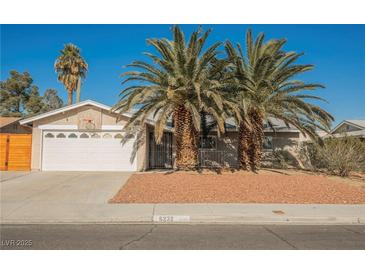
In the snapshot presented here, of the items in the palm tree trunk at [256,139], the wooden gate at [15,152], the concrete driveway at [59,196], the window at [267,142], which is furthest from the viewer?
the window at [267,142]

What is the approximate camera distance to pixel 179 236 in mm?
5922

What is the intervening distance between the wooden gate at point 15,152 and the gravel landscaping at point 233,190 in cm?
746

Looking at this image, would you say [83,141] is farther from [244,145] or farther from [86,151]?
[244,145]

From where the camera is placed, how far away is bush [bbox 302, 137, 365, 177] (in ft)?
49.5

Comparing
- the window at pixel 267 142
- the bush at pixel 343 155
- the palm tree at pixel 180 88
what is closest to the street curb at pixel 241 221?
the palm tree at pixel 180 88

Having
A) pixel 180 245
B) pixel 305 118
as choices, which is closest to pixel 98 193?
pixel 180 245

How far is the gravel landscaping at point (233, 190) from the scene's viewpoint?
9.49m

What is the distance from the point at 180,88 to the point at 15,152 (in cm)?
1076

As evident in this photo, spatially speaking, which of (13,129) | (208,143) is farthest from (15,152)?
(208,143)

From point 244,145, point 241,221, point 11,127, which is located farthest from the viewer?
point 11,127

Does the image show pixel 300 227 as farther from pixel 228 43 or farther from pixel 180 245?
pixel 228 43

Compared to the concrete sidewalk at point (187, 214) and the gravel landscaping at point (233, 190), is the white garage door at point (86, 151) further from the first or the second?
the concrete sidewalk at point (187, 214)

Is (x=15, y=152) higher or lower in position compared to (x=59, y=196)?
higher

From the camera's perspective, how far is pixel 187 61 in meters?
13.7
